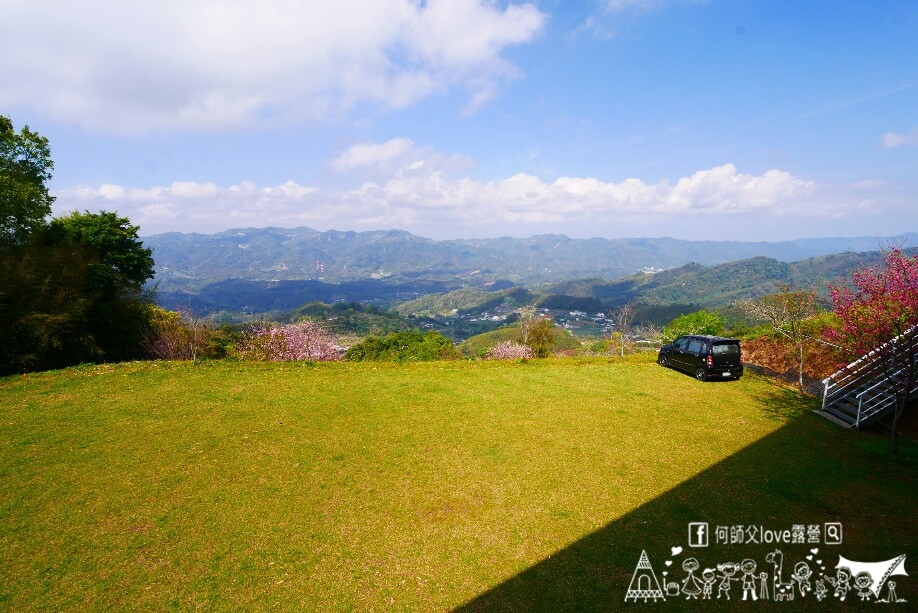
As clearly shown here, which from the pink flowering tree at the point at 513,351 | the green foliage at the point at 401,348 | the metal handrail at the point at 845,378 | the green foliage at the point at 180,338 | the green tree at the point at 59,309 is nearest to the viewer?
the metal handrail at the point at 845,378

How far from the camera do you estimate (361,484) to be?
801 cm

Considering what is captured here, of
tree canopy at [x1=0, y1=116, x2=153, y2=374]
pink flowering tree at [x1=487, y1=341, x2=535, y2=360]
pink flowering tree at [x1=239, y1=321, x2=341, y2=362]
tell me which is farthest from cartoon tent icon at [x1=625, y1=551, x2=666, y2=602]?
pink flowering tree at [x1=487, y1=341, x2=535, y2=360]

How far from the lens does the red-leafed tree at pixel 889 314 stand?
8.75m

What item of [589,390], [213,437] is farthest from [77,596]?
[589,390]

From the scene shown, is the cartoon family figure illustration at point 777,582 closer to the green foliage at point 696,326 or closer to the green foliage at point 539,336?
the green foliage at point 696,326

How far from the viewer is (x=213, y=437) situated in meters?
10.0

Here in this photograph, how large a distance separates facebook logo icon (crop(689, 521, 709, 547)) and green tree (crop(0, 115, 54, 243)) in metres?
28.0

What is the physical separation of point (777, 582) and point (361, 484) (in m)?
7.06

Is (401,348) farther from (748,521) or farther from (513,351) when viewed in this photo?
(748,521)

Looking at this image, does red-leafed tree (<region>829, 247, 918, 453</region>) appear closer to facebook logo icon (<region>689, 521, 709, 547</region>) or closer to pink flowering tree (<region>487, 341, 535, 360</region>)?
facebook logo icon (<region>689, 521, 709, 547</region>)

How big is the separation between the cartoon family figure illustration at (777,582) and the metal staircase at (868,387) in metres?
5.39

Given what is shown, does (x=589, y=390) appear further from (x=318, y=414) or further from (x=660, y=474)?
(x=318, y=414)

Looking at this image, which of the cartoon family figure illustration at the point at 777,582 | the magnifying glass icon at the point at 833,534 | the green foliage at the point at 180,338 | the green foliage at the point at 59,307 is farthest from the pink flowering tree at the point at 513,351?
the cartoon family figure illustration at the point at 777,582

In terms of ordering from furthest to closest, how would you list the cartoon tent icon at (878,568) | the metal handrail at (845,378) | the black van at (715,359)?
1. the black van at (715,359)
2. the metal handrail at (845,378)
3. the cartoon tent icon at (878,568)
